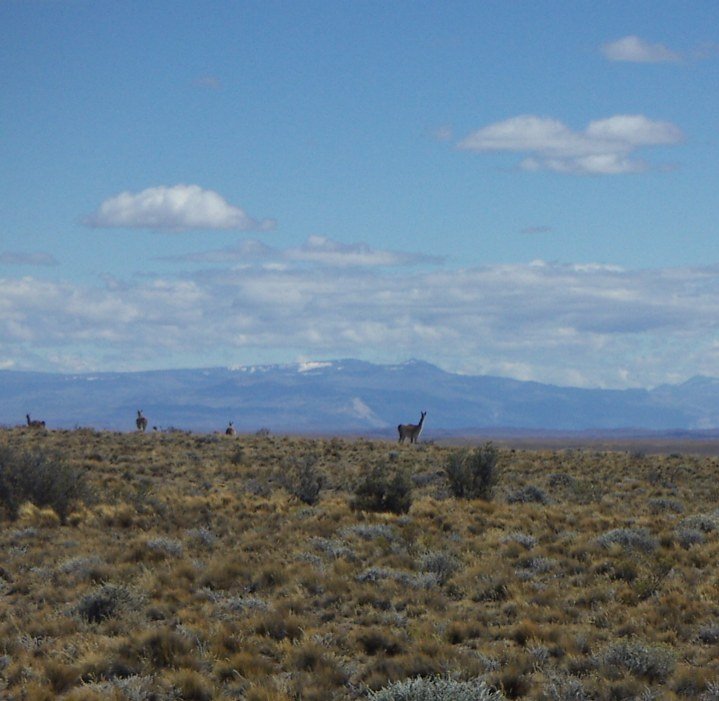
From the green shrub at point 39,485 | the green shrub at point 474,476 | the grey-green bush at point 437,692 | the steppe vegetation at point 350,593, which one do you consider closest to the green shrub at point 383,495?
the steppe vegetation at point 350,593

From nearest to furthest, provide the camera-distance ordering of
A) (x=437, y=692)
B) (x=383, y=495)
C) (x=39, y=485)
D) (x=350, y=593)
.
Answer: (x=437, y=692) < (x=350, y=593) < (x=383, y=495) < (x=39, y=485)

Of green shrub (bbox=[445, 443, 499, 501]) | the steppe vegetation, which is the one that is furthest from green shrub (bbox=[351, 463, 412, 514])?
green shrub (bbox=[445, 443, 499, 501])

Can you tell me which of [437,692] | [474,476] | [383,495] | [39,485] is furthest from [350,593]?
[474,476]

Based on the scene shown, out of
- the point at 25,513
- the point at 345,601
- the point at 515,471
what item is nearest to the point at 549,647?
the point at 345,601

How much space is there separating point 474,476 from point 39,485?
1128cm

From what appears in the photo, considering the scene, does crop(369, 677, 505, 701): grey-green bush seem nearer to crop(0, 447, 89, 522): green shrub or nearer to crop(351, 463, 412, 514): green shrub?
crop(351, 463, 412, 514): green shrub

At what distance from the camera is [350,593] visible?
14680 mm

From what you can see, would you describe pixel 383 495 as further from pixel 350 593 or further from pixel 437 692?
pixel 437 692

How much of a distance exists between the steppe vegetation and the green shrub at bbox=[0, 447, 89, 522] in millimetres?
55

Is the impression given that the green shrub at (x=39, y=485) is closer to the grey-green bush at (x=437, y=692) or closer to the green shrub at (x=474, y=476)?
the green shrub at (x=474, y=476)

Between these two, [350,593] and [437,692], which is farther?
[350,593]

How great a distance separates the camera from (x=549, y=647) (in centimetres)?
1187

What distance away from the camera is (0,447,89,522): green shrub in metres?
24.0

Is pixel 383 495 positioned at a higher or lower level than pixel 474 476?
lower
